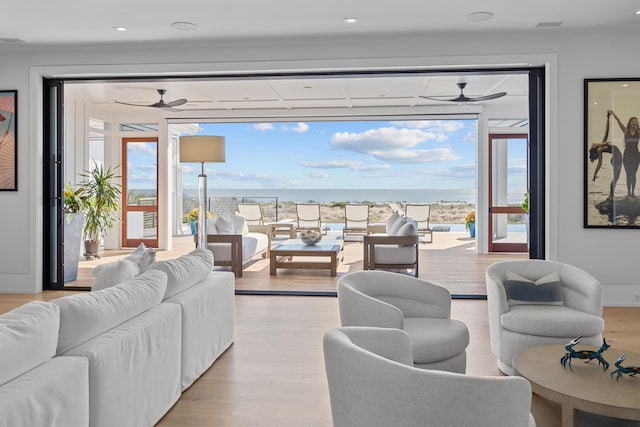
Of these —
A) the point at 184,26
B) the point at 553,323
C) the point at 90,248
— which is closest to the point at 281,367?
the point at 553,323

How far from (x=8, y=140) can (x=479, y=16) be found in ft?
17.5

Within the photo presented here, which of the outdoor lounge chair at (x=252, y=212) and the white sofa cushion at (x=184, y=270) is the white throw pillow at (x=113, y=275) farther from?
the outdoor lounge chair at (x=252, y=212)

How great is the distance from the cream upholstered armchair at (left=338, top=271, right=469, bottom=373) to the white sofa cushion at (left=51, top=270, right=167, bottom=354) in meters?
1.05

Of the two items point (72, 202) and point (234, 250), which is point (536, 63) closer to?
point (234, 250)

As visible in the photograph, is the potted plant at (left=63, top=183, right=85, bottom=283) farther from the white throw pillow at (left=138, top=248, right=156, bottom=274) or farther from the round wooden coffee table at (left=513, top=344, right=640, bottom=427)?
the round wooden coffee table at (left=513, top=344, right=640, bottom=427)

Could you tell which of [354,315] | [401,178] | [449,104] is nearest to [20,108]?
[354,315]

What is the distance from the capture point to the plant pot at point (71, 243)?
6781 mm

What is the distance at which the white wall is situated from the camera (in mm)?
5367

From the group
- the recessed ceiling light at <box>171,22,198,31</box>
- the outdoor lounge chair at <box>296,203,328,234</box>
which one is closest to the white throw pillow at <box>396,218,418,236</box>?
the recessed ceiling light at <box>171,22,198,31</box>

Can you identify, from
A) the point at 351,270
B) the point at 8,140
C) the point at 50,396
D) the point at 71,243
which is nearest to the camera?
the point at 50,396

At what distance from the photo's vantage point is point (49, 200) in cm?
620

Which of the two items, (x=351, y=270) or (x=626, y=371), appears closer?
(x=626, y=371)

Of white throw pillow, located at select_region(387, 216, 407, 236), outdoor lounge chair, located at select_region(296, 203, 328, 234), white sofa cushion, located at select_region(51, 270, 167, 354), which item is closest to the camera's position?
white sofa cushion, located at select_region(51, 270, 167, 354)

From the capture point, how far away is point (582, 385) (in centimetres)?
228
